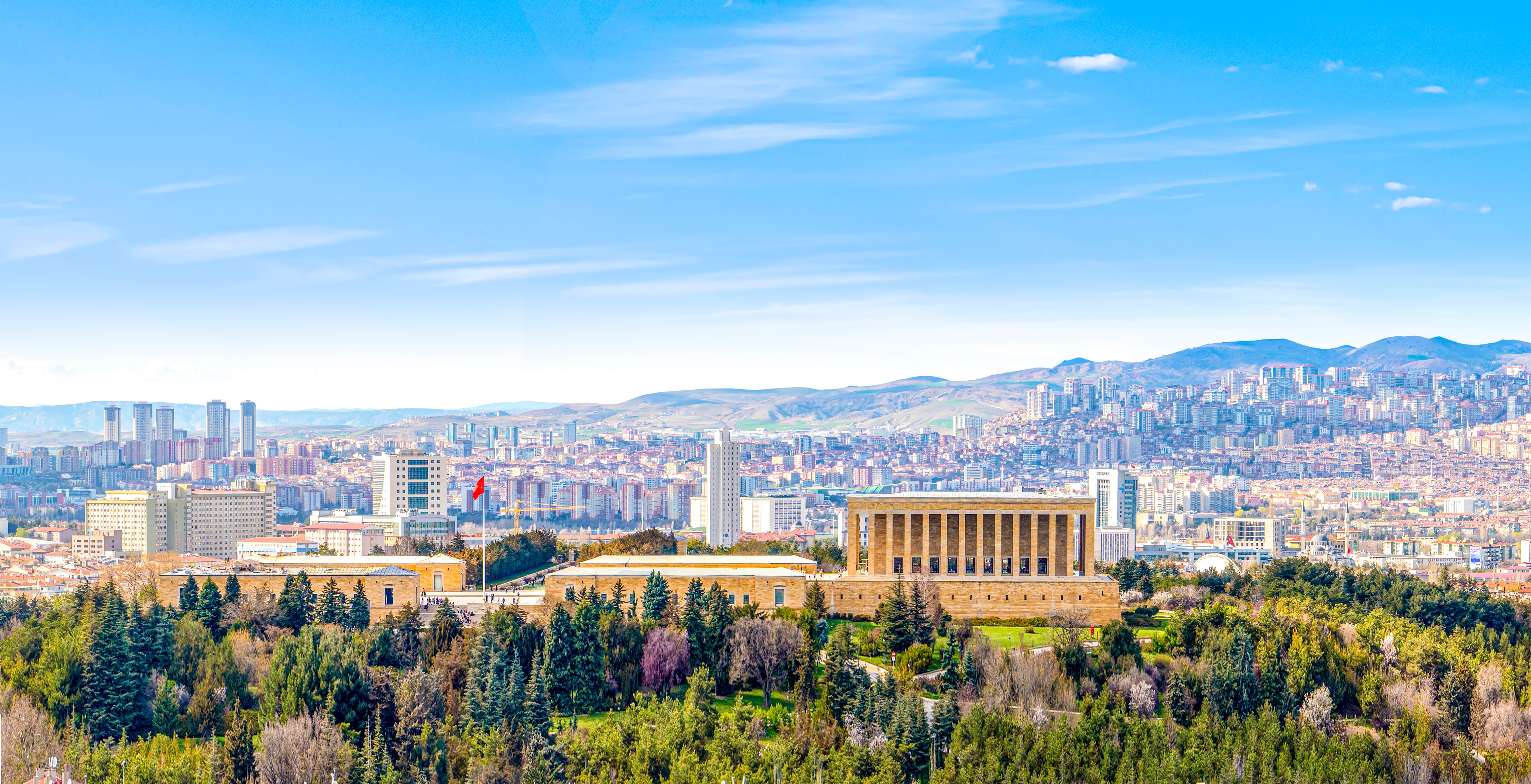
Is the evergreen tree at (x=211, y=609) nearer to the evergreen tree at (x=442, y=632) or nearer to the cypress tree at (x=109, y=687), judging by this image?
the cypress tree at (x=109, y=687)

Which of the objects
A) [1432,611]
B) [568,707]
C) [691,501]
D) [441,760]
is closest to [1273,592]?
[1432,611]

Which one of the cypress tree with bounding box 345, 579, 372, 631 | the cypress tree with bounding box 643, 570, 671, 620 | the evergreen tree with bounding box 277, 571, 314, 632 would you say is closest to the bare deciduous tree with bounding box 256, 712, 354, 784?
the cypress tree with bounding box 345, 579, 372, 631

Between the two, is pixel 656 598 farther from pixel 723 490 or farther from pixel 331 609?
pixel 723 490

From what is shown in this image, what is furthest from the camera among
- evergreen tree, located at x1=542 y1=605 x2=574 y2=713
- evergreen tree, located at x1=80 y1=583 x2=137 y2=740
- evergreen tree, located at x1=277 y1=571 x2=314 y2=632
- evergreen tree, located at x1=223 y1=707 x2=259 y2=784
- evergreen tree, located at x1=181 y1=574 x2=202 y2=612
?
evergreen tree, located at x1=181 y1=574 x2=202 y2=612

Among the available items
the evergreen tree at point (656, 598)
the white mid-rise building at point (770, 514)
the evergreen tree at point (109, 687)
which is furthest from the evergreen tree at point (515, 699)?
the white mid-rise building at point (770, 514)

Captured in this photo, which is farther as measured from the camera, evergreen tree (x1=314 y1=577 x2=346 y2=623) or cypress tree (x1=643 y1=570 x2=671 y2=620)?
evergreen tree (x1=314 y1=577 x2=346 y2=623)

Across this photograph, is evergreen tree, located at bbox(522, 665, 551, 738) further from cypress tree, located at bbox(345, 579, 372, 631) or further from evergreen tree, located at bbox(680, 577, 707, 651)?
cypress tree, located at bbox(345, 579, 372, 631)

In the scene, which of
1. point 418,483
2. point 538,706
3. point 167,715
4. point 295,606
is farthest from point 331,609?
point 418,483
